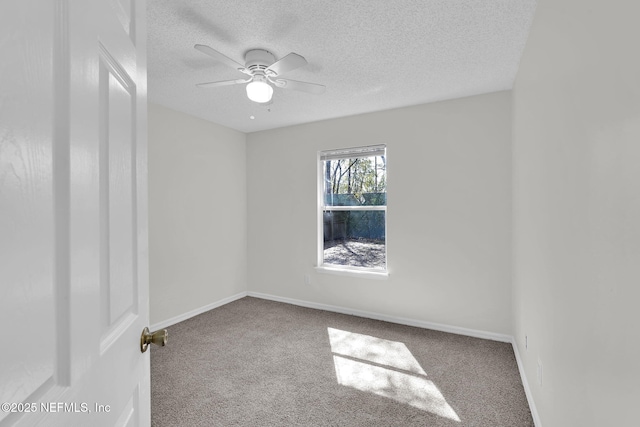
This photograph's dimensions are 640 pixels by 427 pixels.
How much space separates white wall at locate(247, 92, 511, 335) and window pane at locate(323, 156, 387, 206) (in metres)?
0.18

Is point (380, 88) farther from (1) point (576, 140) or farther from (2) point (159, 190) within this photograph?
(2) point (159, 190)

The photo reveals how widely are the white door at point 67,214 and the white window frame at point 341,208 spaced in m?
3.12

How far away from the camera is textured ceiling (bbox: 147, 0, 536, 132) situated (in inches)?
70.4

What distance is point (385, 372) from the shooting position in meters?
2.45

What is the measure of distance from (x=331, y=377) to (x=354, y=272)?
155 centimetres

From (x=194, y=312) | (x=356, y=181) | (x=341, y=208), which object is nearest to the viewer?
(x=194, y=312)

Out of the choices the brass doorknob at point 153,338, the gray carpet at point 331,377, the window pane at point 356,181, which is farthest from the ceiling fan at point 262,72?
the gray carpet at point 331,377

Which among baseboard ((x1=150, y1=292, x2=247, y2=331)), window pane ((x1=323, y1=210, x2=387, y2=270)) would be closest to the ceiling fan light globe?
window pane ((x1=323, y1=210, x2=387, y2=270))

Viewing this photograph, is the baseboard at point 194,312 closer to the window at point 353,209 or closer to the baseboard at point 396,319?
the baseboard at point 396,319

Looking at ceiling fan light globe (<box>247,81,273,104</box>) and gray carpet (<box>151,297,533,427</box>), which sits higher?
ceiling fan light globe (<box>247,81,273,104</box>)

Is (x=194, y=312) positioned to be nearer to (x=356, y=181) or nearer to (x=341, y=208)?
(x=341, y=208)

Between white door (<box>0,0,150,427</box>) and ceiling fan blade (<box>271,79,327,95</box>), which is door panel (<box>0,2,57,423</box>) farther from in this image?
ceiling fan blade (<box>271,79,327,95</box>)

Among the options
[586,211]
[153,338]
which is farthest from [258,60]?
[586,211]

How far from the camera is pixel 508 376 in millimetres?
2377
